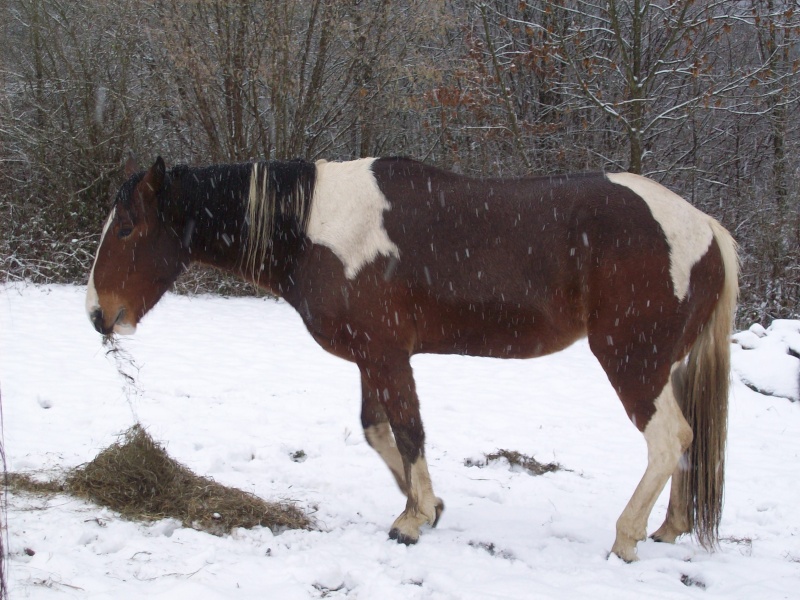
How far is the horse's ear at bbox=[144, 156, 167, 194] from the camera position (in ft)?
11.8

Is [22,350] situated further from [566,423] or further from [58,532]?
[566,423]

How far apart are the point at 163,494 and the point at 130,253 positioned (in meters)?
1.33

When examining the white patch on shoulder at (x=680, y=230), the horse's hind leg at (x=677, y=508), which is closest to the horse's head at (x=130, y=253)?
the white patch on shoulder at (x=680, y=230)

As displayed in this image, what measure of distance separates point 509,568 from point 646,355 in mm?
1225

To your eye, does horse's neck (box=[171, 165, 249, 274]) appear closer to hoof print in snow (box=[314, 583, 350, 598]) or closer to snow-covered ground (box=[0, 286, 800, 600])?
snow-covered ground (box=[0, 286, 800, 600])

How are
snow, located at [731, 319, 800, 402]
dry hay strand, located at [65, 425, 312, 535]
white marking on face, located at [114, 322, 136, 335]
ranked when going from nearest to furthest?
1. dry hay strand, located at [65, 425, 312, 535]
2. white marking on face, located at [114, 322, 136, 335]
3. snow, located at [731, 319, 800, 402]

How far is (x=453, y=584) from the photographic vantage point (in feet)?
9.58

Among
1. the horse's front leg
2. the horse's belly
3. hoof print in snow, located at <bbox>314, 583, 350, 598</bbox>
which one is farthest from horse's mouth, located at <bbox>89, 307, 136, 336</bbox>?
hoof print in snow, located at <bbox>314, 583, 350, 598</bbox>

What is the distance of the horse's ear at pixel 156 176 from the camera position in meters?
3.61

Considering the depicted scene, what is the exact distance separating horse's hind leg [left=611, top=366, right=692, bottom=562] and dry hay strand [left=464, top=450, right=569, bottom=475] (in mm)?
1373

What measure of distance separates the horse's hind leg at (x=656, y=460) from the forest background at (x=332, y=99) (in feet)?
24.2

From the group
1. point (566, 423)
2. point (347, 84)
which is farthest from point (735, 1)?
point (566, 423)

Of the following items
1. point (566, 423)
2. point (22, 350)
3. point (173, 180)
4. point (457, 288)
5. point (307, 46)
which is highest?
point (307, 46)

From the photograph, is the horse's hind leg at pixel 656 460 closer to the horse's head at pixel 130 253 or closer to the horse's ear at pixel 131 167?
the horse's head at pixel 130 253
